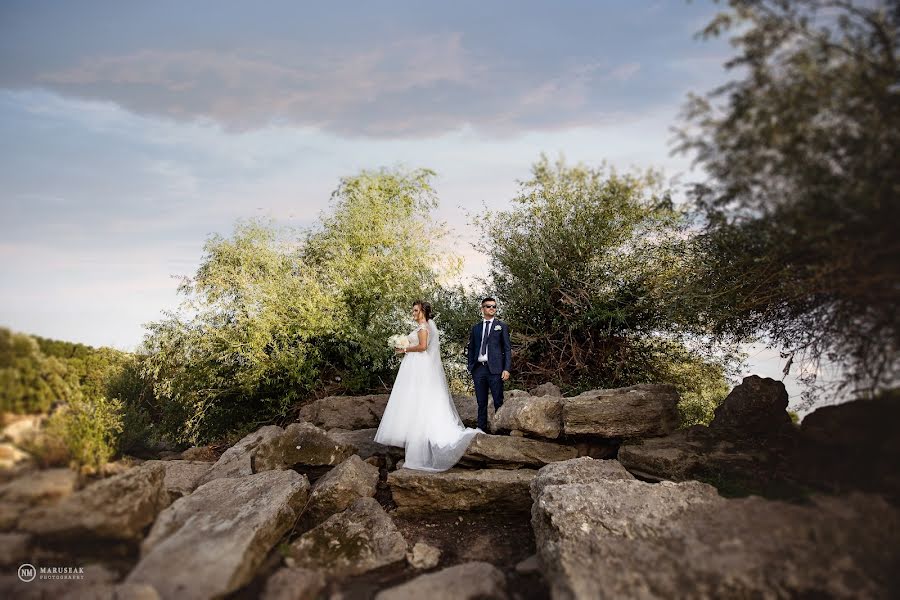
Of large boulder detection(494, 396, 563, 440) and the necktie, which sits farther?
the necktie

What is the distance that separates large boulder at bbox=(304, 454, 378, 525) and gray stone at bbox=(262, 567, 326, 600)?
2215 mm

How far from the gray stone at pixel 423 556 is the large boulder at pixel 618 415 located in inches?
121

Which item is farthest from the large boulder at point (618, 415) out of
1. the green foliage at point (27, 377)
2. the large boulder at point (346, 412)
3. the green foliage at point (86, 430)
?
the green foliage at point (27, 377)

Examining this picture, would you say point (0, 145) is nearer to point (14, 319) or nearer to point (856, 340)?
point (14, 319)

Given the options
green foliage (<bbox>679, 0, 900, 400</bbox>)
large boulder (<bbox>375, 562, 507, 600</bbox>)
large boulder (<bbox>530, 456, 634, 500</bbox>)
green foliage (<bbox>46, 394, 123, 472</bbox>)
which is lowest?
large boulder (<bbox>375, 562, 507, 600</bbox>)

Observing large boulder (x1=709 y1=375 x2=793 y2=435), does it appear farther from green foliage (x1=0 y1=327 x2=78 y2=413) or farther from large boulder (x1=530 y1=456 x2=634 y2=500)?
green foliage (x1=0 y1=327 x2=78 y2=413)

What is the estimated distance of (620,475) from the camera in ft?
25.3

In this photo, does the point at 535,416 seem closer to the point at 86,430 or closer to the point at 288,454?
the point at 288,454

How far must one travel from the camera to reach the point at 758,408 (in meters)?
8.64

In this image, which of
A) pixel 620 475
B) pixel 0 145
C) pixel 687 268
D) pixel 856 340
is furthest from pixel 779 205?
pixel 0 145

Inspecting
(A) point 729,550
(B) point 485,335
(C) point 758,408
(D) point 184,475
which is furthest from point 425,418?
(A) point 729,550

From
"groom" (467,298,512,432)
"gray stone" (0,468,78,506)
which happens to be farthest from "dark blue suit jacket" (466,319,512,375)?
"gray stone" (0,468,78,506)

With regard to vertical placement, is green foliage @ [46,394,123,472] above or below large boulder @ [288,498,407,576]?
above

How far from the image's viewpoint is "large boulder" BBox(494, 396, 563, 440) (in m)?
9.05
